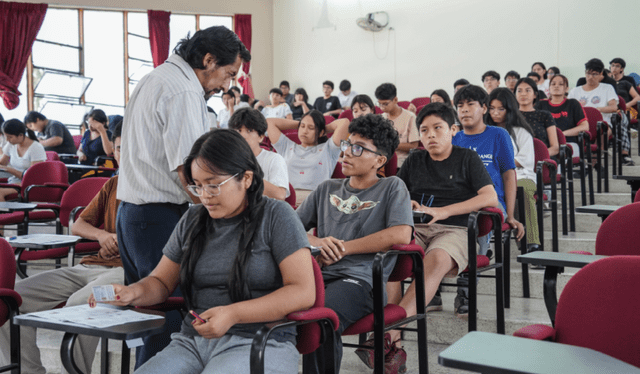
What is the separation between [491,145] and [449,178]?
1.78 feet

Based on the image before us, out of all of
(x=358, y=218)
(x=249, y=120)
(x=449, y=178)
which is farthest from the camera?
(x=249, y=120)

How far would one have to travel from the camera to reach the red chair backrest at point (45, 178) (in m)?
5.18

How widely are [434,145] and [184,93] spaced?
1419 millimetres

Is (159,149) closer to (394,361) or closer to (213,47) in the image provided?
(213,47)

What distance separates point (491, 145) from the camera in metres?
3.35

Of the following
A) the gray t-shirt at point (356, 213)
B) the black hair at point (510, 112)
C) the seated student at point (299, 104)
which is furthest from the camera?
the seated student at point (299, 104)

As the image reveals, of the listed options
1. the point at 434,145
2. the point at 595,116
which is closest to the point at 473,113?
the point at 434,145

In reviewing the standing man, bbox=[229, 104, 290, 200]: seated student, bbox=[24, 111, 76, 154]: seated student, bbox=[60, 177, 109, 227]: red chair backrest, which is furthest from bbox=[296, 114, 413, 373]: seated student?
bbox=[24, 111, 76, 154]: seated student

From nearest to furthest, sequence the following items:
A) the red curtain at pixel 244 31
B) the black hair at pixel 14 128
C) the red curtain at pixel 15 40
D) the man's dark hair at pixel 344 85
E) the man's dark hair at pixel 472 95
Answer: the man's dark hair at pixel 472 95 → the black hair at pixel 14 128 → the red curtain at pixel 15 40 → the man's dark hair at pixel 344 85 → the red curtain at pixel 244 31

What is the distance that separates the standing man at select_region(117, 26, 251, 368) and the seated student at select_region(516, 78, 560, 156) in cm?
327

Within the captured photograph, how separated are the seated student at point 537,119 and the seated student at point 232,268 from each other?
3.45 m

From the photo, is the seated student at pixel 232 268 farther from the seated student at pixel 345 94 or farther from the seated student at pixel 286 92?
the seated student at pixel 286 92

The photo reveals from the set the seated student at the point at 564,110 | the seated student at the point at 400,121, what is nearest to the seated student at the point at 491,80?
the seated student at the point at 564,110

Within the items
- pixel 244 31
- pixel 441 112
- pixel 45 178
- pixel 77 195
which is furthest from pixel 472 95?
pixel 244 31
